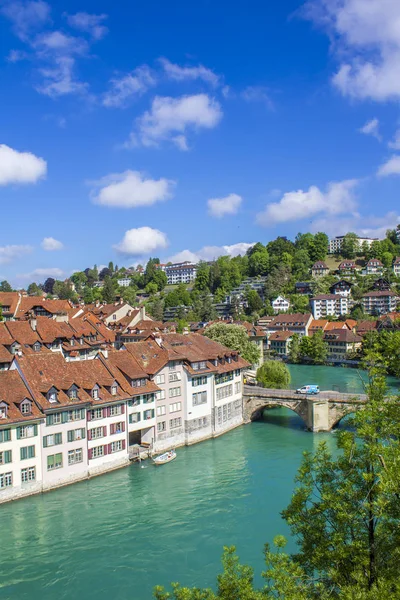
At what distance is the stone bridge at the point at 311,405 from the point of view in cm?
5284

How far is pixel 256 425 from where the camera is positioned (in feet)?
184

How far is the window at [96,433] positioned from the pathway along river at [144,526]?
9.89ft

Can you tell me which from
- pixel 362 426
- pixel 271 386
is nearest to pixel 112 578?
pixel 362 426

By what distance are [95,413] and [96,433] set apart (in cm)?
151

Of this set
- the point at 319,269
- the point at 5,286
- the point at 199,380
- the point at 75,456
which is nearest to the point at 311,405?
the point at 199,380

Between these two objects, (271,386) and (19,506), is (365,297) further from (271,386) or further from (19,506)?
(19,506)

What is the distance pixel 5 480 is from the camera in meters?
34.6

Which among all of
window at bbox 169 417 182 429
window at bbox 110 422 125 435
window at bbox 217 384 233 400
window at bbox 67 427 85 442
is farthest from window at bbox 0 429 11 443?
window at bbox 217 384 233 400

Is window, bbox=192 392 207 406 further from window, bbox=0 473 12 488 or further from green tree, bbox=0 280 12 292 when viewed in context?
green tree, bbox=0 280 12 292

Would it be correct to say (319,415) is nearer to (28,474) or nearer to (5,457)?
(28,474)

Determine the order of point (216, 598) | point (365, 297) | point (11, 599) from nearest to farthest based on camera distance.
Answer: point (216, 598)
point (11, 599)
point (365, 297)

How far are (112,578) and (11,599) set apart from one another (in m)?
4.80

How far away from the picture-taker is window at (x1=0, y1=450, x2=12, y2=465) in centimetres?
3453

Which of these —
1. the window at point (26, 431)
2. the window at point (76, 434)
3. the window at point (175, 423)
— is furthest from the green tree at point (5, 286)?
the window at point (26, 431)
